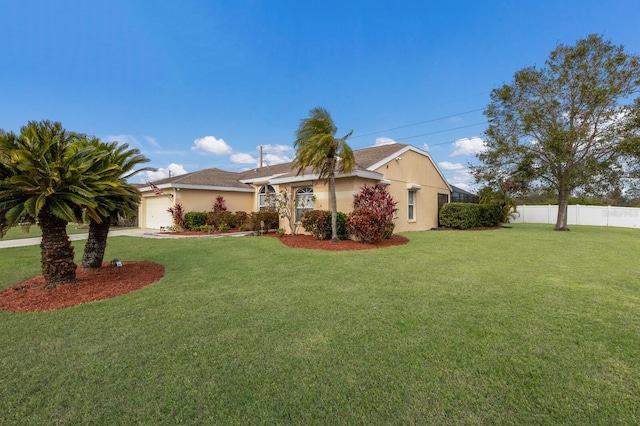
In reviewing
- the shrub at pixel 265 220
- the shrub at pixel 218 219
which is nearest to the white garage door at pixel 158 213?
the shrub at pixel 218 219

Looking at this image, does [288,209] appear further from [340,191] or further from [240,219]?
[240,219]

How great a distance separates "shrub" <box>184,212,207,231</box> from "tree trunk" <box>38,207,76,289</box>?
11524mm

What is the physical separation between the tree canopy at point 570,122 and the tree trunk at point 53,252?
804 inches

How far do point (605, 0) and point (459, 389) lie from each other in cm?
1543

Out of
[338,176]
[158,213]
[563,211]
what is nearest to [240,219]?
[158,213]

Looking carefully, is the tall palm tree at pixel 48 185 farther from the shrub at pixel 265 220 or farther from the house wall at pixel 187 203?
the house wall at pixel 187 203

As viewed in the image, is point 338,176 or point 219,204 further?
point 219,204

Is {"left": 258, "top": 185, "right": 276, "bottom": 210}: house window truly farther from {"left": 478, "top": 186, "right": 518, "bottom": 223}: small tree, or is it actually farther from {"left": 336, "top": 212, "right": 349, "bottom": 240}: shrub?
{"left": 478, "top": 186, "right": 518, "bottom": 223}: small tree

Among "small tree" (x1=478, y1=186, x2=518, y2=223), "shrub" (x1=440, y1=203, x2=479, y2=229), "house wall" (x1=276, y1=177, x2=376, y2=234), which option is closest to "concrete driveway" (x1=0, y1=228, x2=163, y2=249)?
Result: "house wall" (x1=276, y1=177, x2=376, y2=234)

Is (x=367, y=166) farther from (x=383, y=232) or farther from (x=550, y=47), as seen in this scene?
(x=550, y=47)

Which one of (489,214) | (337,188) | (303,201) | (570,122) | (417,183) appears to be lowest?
(489,214)

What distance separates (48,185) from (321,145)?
7465 millimetres

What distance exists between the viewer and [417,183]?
16891 millimetres

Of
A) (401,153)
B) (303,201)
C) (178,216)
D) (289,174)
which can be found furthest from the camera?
(178,216)
